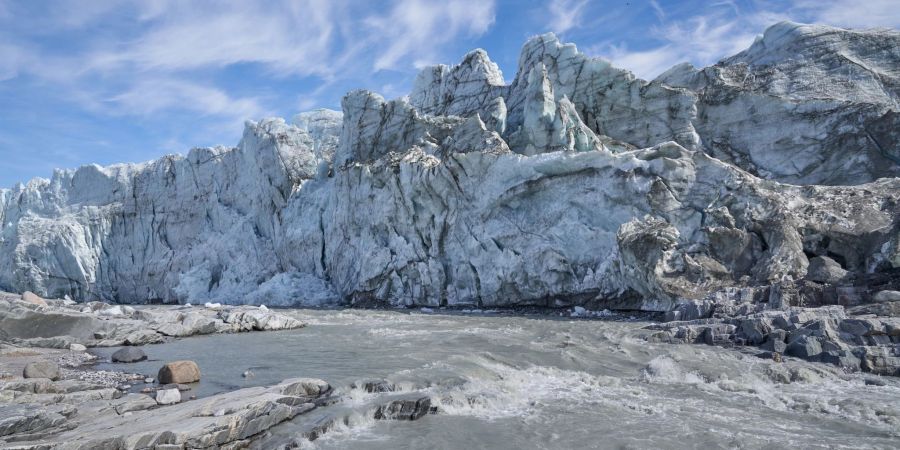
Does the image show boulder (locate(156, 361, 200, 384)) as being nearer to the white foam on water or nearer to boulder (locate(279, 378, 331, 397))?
boulder (locate(279, 378, 331, 397))

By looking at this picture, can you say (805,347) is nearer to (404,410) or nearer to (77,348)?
(404,410)

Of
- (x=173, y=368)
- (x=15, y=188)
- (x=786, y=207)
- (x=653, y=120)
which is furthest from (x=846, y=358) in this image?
(x=15, y=188)

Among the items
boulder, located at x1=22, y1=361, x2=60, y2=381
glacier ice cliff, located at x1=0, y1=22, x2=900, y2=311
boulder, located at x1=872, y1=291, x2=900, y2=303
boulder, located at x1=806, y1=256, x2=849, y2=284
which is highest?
glacier ice cliff, located at x1=0, y1=22, x2=900, y2=311

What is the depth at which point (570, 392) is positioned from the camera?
30.2 ft

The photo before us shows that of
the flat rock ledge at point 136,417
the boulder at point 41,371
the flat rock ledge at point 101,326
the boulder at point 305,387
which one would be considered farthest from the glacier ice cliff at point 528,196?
the boulder at point 41,371

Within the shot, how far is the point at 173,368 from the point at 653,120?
25668 mm

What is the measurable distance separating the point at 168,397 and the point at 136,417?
112 centimetres

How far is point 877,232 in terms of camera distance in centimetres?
1681

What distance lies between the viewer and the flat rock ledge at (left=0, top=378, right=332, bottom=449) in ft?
20.6

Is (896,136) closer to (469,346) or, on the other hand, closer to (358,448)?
(469,346)

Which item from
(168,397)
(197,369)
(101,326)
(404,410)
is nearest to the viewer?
(404,410)

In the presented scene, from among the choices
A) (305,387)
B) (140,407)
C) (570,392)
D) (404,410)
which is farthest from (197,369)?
(570,392)

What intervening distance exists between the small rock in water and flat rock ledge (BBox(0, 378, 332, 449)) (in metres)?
0.11

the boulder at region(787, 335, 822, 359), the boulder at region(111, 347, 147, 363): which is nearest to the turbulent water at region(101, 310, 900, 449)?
the boulder at region(111, 347, 147, 363)
